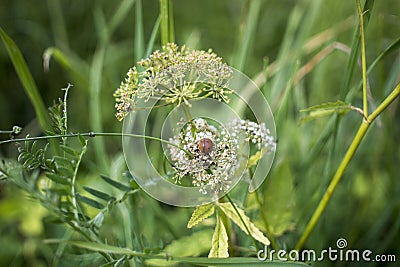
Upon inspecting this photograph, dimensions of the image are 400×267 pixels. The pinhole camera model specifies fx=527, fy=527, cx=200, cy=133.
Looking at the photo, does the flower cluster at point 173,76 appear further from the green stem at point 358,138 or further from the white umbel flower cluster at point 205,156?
the green stem at point 358,138

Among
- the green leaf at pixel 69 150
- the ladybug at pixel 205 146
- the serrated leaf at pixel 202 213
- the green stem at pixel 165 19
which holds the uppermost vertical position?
the green stem at pixel 165 19

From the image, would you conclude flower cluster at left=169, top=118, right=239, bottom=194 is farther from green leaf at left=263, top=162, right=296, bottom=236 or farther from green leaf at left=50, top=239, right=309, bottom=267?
green leaf at left=263, top=162, right=296, bottom=236

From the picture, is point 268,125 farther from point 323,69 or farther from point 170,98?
point 323,69

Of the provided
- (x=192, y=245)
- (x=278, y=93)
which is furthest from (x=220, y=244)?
(x=278, y=93)

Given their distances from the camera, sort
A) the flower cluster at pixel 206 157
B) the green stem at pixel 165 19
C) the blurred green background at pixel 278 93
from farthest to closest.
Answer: the blurred green background at pixel 278 93 < the green stem at pixel 165 19 < the flower cluster at pixel 206 157

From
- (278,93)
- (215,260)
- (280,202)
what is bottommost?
(215,260)

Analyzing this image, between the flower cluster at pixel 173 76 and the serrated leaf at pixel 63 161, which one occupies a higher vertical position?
the flower cluster at pixel 173 76

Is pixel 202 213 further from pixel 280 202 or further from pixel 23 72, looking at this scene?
pixel 23 72

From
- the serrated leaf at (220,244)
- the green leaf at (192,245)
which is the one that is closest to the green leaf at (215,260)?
the serrated leaf at (220,244)
